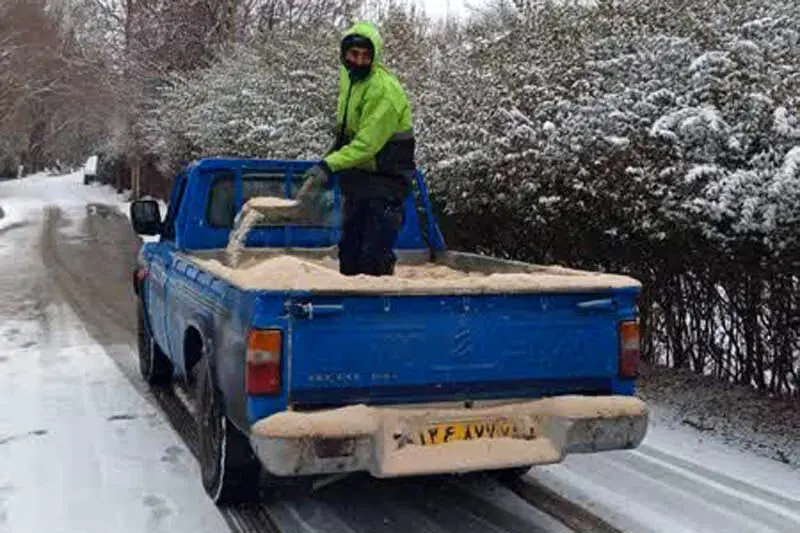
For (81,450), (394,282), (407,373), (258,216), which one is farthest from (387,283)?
(81,450)

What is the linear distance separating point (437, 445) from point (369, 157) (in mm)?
1873

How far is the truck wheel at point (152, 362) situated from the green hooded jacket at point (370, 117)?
291 cm

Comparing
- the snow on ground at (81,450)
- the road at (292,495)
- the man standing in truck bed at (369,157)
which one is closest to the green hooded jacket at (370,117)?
the man standing in truck bed at (369,157)

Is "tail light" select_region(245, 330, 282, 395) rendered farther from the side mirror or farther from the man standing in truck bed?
the side mirror

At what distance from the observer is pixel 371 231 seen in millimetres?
5738

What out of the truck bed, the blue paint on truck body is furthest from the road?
the truck bed

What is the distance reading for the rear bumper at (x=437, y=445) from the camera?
4023mm

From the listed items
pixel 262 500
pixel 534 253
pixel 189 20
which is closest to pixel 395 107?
pixel 262 500

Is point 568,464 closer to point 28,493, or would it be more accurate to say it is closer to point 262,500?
point 262,500

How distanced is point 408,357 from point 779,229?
2.72 m

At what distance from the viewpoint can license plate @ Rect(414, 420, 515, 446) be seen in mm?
4230

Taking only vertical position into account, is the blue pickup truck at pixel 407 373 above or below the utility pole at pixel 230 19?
below

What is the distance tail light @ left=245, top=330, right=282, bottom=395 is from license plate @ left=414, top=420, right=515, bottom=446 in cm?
68

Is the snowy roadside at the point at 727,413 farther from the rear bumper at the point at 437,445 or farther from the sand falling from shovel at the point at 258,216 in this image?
the sand falling from shovel at the point at 258,216
